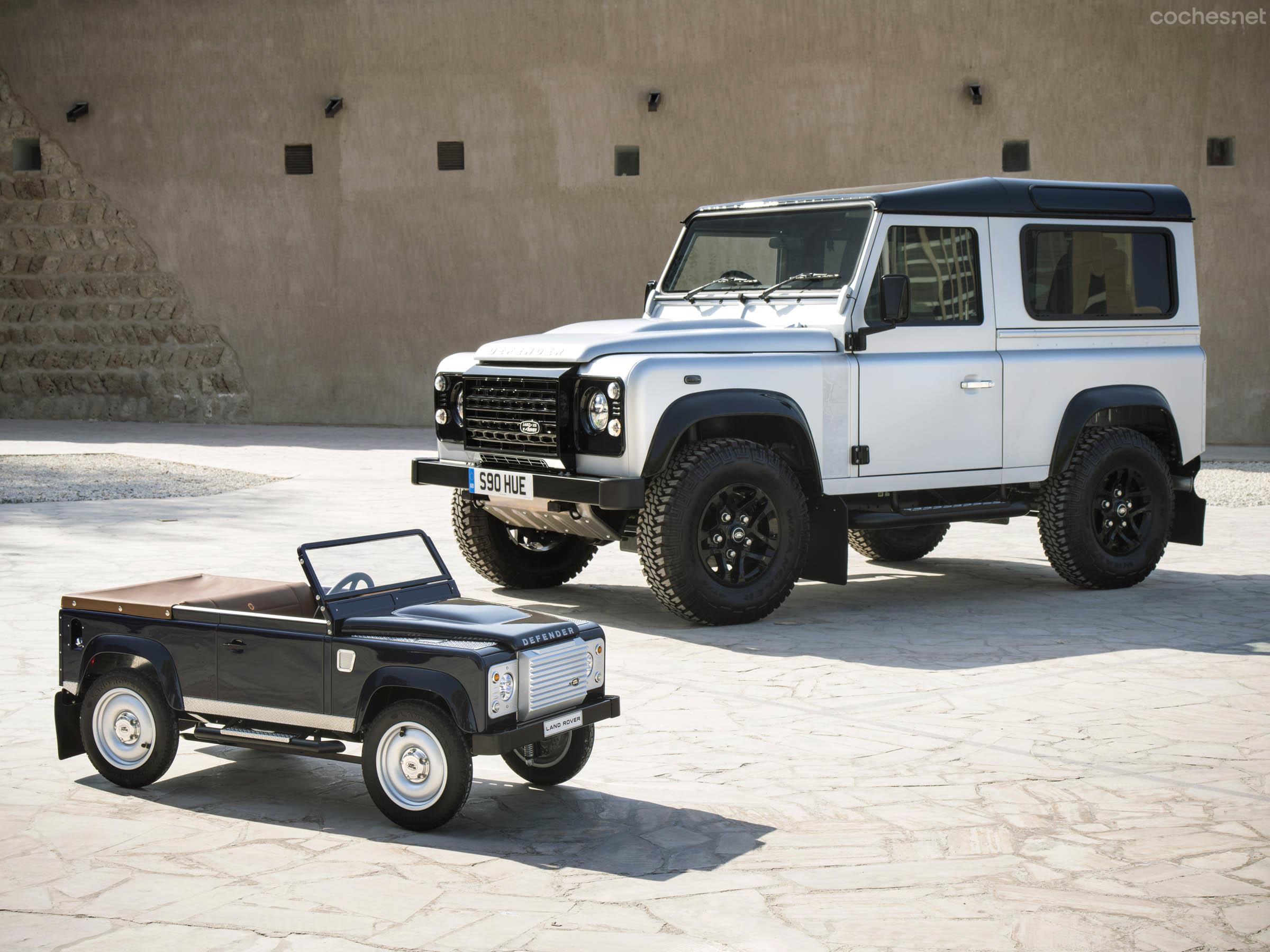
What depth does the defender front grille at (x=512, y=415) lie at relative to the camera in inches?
293

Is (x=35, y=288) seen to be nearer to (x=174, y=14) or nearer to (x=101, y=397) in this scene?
(x=101, y=397)

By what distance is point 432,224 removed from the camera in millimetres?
18859

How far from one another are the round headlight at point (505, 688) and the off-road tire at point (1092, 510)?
4.88m

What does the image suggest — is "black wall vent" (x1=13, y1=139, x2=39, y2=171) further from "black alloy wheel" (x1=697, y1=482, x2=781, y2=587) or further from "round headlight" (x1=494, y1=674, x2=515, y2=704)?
"round headlight" (x1=494, y1=674, x2=515, y2=704)

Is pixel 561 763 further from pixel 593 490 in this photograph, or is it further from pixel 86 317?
pixel 86 317

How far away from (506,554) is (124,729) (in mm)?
3787

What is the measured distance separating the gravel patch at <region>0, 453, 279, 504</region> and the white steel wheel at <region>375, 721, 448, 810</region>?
8354 mm

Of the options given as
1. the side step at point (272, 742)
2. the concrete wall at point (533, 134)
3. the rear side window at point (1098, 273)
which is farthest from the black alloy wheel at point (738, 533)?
the concrete wall at point (533, 134)

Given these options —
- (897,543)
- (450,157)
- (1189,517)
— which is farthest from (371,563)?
(450,157)

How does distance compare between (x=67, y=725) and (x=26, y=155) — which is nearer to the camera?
(x=67, y=725)

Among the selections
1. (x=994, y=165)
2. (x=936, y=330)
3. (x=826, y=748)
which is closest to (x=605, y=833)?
(x=826, y=748)

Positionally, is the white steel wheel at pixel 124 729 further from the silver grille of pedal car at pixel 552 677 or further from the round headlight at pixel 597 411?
the round headlight at pixel 597 411

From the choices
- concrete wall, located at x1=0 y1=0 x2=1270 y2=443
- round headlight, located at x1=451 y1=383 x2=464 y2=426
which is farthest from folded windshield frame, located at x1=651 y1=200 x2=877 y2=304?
concrete wall, located at x1=0 y1=0 x2=1270 y2=443

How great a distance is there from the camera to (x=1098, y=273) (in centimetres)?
877
